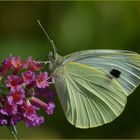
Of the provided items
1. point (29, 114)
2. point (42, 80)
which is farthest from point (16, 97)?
point (42, 80)

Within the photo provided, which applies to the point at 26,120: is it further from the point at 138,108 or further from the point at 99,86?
the point at 138,108

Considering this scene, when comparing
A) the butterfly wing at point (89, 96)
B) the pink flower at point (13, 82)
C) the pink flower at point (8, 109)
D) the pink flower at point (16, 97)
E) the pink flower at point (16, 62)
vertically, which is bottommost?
the butterfly wing at point (89, 96)

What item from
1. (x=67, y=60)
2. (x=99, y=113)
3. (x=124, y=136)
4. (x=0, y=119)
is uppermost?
(x=67, y=60)

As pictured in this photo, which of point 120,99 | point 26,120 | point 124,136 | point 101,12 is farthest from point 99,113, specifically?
point 101,12

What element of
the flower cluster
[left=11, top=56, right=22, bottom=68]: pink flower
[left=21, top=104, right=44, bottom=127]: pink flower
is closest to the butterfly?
the flower cluster

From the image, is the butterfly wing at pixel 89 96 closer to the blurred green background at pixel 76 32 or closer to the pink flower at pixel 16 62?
the pink flower at pixel 16 62

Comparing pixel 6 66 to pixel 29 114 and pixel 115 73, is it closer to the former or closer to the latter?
pixel 29 114

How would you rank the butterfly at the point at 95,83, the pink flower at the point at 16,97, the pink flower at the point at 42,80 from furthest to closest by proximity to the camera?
the butterfly at the point at 95,83 → the pink flower at the point at 42,80 → the pink flower at the point at 16,97

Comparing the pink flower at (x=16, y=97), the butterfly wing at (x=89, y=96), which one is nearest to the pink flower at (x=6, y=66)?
the pink flower at (x=16, y=97)
